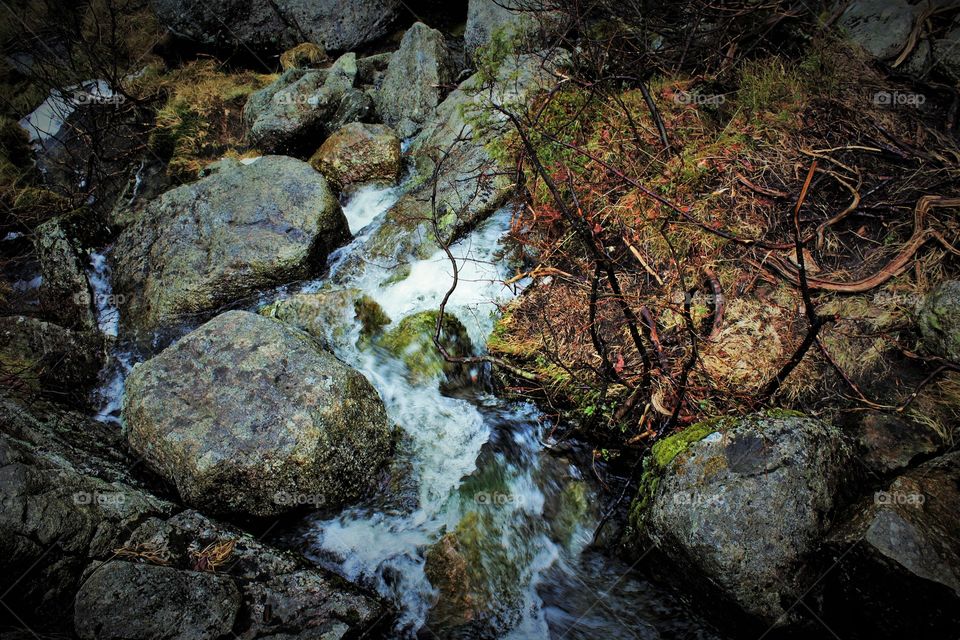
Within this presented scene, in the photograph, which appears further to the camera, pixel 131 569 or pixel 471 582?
pixel 471 582

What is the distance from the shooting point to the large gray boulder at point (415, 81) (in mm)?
7234

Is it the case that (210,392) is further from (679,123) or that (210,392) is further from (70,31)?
(70,31)

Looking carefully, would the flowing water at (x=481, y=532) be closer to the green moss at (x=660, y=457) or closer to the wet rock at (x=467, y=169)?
the green moss at (x=660, y=457)

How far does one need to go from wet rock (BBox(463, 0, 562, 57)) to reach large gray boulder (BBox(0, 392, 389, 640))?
229 inches

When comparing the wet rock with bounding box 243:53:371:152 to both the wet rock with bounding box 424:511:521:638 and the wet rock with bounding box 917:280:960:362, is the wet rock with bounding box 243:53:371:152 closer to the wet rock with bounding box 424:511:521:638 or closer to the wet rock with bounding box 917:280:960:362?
the wet rock with bounding box 424:511:521:638

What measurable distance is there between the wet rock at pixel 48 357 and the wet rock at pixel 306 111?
3761 mm

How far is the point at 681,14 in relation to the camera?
16.4 feet

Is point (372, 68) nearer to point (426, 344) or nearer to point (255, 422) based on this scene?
point (426, 344)

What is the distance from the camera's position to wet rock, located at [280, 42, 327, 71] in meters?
8.81

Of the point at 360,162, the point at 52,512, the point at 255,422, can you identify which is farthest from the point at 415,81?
the point at 52,512

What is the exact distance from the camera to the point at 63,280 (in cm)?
572

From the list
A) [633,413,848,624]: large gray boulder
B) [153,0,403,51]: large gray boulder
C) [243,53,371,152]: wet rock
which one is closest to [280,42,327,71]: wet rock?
[153,0,403,51]: large gray boulder

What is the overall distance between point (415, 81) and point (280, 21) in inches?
148

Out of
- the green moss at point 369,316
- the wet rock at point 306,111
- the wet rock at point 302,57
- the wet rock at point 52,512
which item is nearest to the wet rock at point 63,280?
the wet rock at point 52,512
